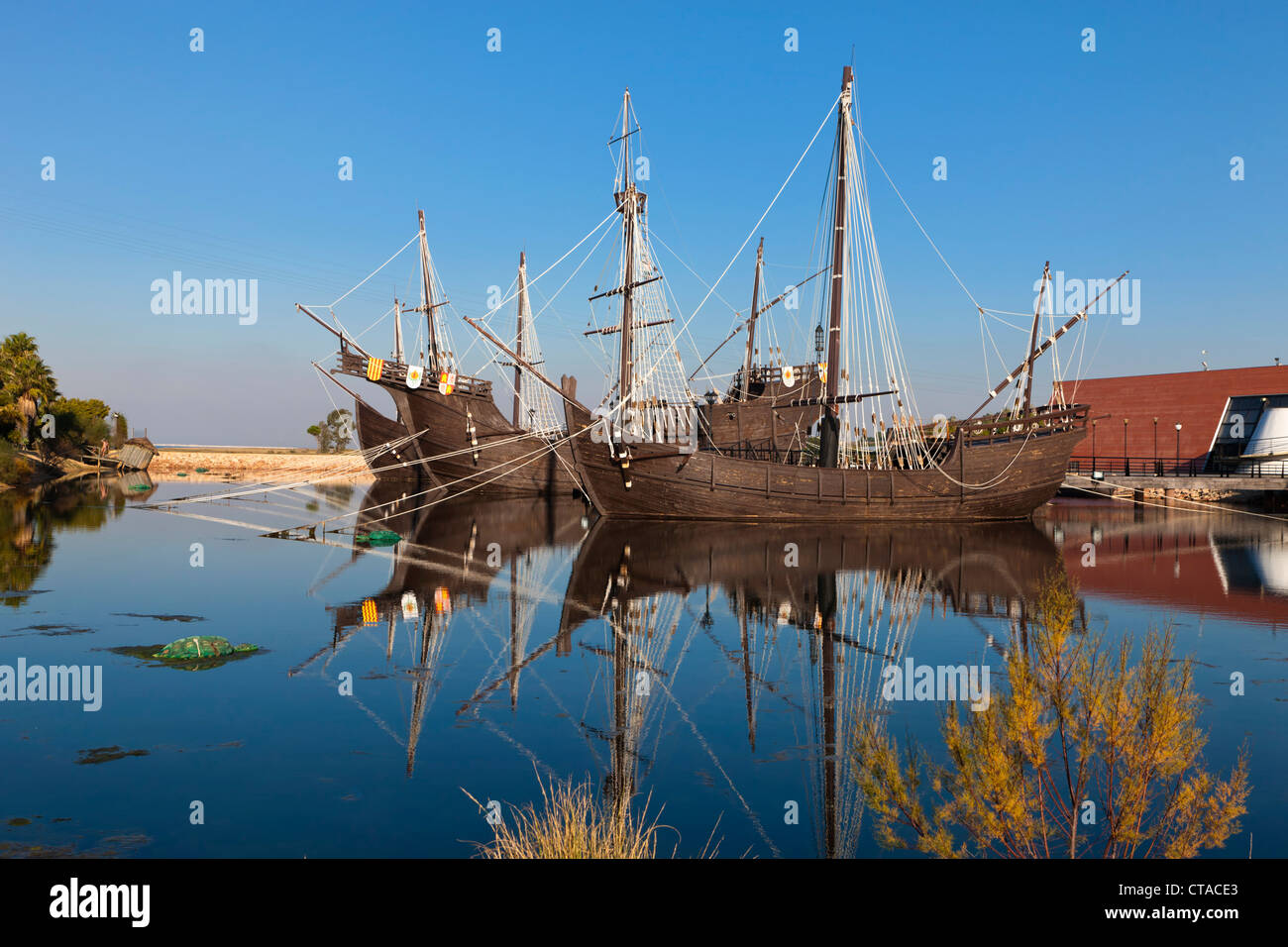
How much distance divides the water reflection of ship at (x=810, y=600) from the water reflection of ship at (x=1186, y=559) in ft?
4.98

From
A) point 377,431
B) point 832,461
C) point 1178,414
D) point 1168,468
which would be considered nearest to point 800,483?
point 832,461

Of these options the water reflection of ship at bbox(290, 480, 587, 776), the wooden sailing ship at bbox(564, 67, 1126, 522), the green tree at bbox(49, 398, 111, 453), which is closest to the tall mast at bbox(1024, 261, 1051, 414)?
the wooden sailing ship at bbox(564, 67, 1126, 522)

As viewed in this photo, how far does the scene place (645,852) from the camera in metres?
6.09

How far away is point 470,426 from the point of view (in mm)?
45062

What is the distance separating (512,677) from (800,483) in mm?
22576

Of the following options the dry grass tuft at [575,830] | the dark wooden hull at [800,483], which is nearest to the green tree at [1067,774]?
the dry grass tuft at [575,830]

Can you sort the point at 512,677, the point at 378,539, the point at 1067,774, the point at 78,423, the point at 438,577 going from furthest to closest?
the point at 78,423, the point at 378,539, the point at 438,577, the point at 512,677, the point at 1067,774

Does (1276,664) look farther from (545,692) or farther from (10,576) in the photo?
(10,576)

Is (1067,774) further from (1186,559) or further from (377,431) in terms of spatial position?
(377,431)

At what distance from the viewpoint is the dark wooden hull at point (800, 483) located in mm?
32000

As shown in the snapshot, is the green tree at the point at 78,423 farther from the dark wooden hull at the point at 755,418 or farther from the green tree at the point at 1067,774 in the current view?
the green tree at the point at 1067,774

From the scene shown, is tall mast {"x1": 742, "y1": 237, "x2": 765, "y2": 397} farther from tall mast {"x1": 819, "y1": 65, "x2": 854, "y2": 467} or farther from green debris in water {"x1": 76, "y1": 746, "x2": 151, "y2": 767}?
green debris in water {"x1": 76, "y1": 746, "x2": 151, "y2": 767}
